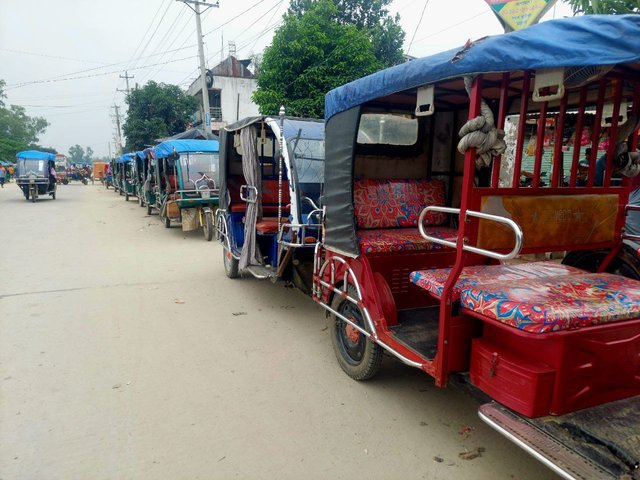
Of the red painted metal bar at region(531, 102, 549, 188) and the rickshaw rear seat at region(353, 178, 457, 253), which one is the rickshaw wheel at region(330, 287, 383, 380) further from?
the red painted metal bar at region(531, 102, 549, 188)

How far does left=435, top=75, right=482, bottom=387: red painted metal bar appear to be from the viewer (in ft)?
7.55

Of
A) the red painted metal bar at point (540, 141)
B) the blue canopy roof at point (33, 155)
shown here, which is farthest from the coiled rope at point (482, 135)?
the blue canopy roof at point (33, 155)

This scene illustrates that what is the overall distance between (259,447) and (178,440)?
0.54 meters

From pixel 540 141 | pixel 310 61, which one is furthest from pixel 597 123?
pixel 310 61

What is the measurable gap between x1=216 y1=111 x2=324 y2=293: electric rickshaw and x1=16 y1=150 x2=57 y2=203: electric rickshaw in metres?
16.4

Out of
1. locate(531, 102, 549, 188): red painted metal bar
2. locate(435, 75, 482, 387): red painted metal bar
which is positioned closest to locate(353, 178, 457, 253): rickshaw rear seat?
locate(531, 102, 549, 188): red painted metal bar

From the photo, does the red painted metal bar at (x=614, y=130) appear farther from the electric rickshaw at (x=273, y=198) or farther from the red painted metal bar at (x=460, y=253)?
the electric rickshaw at (x=273, y=198)

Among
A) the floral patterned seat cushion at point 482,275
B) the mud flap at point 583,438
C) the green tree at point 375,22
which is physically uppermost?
the green tree at point 375,22

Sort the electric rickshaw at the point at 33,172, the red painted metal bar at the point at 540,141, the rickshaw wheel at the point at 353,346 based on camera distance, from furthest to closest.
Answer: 1. the electric rickshaw at the point at 33,172
2. the rickshaw wheel at the point at 353,346
3. the red painted metal bar at the point at 540,141

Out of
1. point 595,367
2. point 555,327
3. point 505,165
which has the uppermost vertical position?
point 505,165

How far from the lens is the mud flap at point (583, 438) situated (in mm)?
1801

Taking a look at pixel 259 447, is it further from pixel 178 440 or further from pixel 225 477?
pixel 178 440

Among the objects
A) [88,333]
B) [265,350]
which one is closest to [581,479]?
[265,350]

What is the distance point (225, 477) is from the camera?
2.45 m
